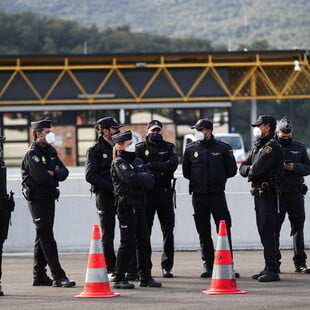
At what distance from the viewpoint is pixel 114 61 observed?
55.0 metres

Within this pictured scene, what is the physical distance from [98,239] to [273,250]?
2.43 m

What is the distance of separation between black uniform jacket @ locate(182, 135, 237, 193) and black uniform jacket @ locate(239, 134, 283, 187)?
0.44 m

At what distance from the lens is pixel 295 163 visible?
49.0 ft

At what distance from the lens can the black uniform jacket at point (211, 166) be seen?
14625mm

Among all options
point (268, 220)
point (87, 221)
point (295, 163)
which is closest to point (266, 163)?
point (268, 220)

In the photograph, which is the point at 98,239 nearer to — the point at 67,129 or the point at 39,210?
the point at 39,210

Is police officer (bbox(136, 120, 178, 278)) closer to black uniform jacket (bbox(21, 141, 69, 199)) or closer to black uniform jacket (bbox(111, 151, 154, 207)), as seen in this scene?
black uniform jacket (bbox(111, 151, 154, 207))

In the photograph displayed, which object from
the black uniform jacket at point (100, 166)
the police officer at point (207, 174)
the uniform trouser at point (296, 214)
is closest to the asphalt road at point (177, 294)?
the uniform trouser at point (296, 214)

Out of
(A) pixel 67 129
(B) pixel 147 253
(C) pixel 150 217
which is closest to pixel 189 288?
(B) pixel 147 253

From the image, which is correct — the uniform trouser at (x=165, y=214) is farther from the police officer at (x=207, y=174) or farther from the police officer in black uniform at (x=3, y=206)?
the police officer in black uniform at (x=3, y=206)

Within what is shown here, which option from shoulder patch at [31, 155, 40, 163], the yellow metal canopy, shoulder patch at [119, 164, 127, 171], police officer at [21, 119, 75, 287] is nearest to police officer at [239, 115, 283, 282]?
shoulder patch at [119, 164, 127, 171]

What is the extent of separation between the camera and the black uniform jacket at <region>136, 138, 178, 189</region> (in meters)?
14.7

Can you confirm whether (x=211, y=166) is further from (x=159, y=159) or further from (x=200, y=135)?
(x=159, y=159)

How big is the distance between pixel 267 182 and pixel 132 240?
1.83 meters
